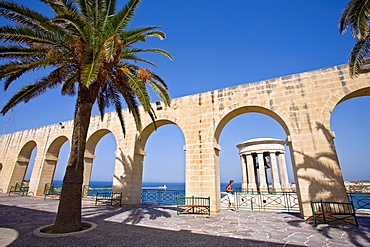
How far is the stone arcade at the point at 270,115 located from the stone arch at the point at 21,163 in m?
8.34

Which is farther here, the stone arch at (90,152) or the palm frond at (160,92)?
the stone arch at (90,152)

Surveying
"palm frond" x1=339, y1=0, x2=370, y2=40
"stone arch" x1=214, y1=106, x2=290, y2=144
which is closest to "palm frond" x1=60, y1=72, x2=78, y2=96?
"stone arch" x1=214, y1=106, x2=290, y2=144

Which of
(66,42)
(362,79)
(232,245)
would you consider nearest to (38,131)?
(66,42)

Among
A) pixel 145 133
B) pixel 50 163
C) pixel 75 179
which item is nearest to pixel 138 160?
pixel 145 133

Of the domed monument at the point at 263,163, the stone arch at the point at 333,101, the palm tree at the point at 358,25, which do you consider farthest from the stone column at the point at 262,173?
the palm tree at the point at 358,25

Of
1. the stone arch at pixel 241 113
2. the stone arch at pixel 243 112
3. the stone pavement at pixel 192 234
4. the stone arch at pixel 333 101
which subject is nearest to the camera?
the stone pavement at pixel 192 234

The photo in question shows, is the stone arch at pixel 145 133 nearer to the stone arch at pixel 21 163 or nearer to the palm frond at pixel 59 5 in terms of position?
the palm frond at pixel 59 5

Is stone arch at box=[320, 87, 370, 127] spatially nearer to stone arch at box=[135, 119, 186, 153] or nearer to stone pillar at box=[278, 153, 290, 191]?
stone arch at box=[135, 119, 186, 153]

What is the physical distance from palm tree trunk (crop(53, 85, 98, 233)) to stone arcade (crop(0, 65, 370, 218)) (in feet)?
16.7

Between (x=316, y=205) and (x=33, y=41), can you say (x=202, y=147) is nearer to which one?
(x=316, y=205)

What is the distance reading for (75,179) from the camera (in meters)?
5.57

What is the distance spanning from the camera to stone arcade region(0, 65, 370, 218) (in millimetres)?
7453

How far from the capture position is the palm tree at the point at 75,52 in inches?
206

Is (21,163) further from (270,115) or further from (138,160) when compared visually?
(270,115)
